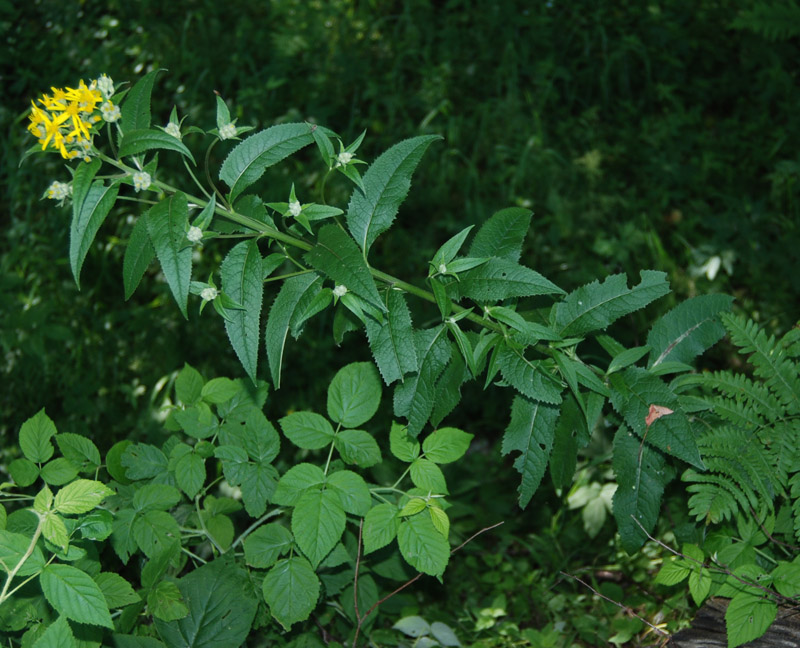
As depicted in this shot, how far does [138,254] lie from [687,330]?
1.45 m

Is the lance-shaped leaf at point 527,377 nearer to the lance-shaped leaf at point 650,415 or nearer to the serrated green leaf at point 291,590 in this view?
the lance-shaped leaf at point 650,415

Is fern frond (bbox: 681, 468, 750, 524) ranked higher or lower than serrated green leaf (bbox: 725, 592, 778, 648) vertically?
higher

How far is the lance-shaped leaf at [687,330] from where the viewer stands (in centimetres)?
212

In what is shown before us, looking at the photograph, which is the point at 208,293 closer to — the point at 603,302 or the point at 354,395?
the point at 354,395

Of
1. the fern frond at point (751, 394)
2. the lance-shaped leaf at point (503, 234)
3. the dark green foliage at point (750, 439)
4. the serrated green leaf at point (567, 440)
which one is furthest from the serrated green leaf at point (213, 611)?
the fern frond at point (751, 394)

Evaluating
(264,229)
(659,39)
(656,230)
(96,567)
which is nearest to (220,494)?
(96,567)

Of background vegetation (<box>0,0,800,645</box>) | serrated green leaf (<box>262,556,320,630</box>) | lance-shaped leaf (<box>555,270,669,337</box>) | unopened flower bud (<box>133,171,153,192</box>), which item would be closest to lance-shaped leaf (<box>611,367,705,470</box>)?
lance-shaped leaf (<box>555,270,669,337</box>)

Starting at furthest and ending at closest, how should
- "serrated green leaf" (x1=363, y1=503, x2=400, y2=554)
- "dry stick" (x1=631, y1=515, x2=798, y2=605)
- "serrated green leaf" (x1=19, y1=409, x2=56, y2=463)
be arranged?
"serrated green leaf" (x1=19, y1=409, x2=56, y2=463) < "serrated green leaf" (x1=363, y1=503, x2=400, y2=554) < "dry stick" (x1=631, y1=515, x2=798, y2=605)

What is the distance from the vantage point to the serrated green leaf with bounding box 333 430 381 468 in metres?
2.12

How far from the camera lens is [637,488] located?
2029 mm

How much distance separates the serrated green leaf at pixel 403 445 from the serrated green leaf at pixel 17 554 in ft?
2.90

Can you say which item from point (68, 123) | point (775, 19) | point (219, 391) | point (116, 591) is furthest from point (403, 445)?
point (775, 19)

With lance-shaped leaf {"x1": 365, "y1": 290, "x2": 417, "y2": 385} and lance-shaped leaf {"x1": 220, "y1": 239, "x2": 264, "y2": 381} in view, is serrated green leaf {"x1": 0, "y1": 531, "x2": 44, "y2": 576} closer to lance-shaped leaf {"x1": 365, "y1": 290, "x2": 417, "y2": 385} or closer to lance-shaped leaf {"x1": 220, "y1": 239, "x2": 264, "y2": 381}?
lance-shaped leaf {"x1": 220, "y1": 239, "x2": 264, "y2": 381}

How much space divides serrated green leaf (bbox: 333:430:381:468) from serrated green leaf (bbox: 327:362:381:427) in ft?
0.11
